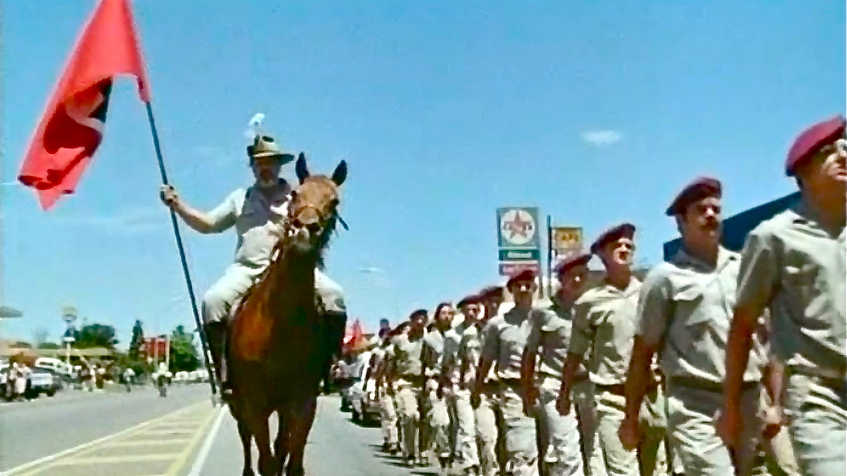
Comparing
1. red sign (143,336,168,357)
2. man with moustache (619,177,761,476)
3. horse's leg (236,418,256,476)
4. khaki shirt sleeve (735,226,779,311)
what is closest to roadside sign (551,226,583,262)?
horse's leg (236,418,256,476)

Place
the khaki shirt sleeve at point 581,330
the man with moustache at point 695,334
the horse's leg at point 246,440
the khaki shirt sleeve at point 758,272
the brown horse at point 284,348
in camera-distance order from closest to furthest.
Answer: the khaki shirt sleeve at point 758,272 < the man with moustache at point 695,334 < the brown horse at point 284,348 < the khaki shirt sleeve at point 581,330 < the horse's leg at point 246,440

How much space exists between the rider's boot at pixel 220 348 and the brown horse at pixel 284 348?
0.17 feet

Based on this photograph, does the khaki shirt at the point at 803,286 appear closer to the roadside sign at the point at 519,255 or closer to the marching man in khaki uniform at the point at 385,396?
the roadside sign at the point at 519,255

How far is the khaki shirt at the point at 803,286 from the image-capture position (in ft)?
18.4

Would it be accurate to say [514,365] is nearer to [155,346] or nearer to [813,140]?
[813,140]

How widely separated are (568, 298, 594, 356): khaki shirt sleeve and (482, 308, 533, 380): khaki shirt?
12.6 feet

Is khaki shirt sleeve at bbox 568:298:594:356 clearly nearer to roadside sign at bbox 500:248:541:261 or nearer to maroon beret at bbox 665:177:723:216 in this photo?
maroon beret at bbox 665:177:723:216

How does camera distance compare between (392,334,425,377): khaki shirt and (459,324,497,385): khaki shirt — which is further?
(392,334,425,377): khaki shirt

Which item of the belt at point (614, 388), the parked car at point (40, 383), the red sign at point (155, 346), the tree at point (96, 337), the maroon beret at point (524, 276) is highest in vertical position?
the tree at point (96, 337)

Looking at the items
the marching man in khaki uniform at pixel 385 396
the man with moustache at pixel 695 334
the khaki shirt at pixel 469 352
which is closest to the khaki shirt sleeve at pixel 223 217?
the man with moustache at pixel 695 334

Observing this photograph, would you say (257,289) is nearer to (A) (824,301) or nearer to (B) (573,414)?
(B) (573,414)

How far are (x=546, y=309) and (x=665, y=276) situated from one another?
5.26 m

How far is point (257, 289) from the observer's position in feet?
35.1

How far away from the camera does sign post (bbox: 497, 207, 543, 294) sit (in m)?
21.3
